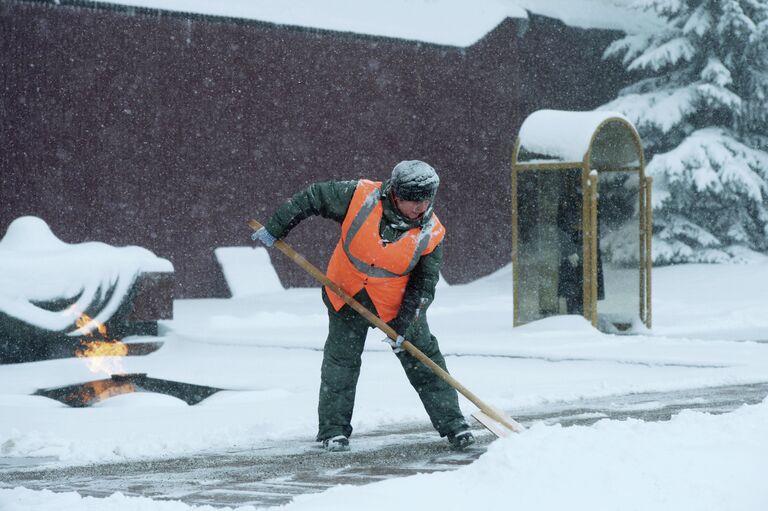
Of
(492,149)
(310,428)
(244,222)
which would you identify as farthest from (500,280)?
(310,428)

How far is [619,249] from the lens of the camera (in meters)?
14.8

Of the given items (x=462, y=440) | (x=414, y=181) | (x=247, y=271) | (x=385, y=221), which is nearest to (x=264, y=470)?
(x=462, y=440)

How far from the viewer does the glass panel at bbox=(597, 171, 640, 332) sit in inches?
576

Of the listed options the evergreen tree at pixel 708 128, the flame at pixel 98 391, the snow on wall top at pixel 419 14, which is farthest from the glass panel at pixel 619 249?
the snow on wall top at pixel 419 14

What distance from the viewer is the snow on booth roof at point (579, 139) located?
1381 centimetres

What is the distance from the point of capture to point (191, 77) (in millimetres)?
18562

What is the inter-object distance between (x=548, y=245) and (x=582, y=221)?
2.06 ft

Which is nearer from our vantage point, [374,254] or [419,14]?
[374,254]

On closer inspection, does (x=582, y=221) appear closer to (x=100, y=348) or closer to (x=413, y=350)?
(x=100, y=348)

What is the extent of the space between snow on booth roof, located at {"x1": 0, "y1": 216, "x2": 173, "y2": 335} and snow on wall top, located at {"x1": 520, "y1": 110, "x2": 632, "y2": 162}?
→ 14.4ft

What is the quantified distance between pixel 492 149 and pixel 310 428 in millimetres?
15417

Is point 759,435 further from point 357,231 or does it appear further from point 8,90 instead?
point 8,90

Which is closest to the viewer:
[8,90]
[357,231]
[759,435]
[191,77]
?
[759,435]

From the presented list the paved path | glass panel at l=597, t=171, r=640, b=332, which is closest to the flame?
the paved path
